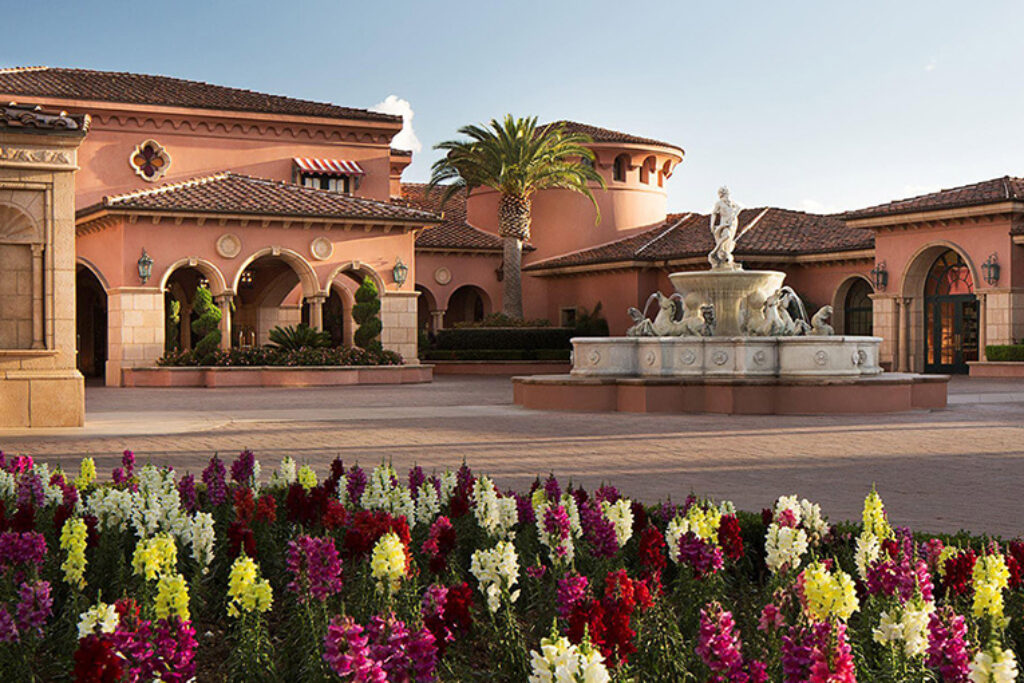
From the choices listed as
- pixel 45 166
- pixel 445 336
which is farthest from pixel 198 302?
pixel 45 166

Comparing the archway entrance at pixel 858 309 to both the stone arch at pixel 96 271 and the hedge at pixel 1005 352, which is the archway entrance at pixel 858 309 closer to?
the hedge at pixel 1005 352

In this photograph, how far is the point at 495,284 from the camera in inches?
1860

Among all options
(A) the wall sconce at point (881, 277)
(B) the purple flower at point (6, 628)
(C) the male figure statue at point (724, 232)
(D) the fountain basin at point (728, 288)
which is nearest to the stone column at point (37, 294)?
(D) the fountain basin at point (728, 288)

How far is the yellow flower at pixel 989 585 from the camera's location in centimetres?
423

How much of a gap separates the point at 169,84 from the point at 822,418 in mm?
31831

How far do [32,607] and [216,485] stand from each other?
3.16 m

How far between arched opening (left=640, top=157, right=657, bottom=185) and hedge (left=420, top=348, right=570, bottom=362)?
35.7 ft

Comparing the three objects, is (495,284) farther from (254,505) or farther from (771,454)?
(254,505)

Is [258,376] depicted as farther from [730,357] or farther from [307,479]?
[307,479]

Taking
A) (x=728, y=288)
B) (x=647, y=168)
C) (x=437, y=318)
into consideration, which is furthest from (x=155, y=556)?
(x=647, y=168)

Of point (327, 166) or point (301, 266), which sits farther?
point (327, 166)

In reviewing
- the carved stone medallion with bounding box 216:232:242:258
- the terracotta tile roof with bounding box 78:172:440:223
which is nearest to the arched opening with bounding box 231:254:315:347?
the terracotta tile roof with bounding box 78:172:440:223

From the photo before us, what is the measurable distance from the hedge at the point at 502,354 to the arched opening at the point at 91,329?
40.7 feet

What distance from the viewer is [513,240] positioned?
43656 millimetres
